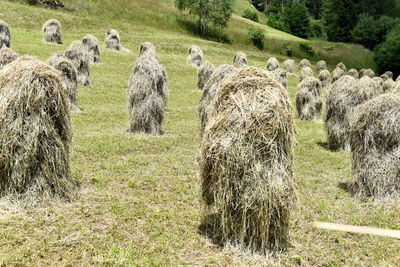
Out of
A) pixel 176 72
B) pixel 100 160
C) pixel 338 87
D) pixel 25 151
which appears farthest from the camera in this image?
pixel 176 72

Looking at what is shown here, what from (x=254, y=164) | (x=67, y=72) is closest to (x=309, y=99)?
(x=67, y=72)

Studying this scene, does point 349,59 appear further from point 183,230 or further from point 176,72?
point 183,230

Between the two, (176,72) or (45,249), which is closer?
(45,249)

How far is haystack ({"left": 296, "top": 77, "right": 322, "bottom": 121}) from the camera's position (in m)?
21.5

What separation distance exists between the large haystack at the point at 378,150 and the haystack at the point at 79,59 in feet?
63.2

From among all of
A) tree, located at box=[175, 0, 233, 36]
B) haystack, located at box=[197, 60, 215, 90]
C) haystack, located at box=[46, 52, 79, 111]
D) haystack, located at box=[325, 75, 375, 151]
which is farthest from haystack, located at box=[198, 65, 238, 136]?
tree, located at box=[175, 0, 233, 36]

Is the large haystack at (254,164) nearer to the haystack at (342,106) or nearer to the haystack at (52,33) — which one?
the haystack at (342,106)

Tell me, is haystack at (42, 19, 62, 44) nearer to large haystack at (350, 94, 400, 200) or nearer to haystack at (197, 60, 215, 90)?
haystack at (197, 60, 215, 90)

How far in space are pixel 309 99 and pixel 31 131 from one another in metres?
18.3

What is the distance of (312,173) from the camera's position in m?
12.0

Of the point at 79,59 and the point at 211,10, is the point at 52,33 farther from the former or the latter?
the point at 211,10

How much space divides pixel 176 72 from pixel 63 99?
25.7m

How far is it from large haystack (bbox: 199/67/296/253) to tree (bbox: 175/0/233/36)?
56.7 metres

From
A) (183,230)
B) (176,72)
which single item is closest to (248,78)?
(183,230)
